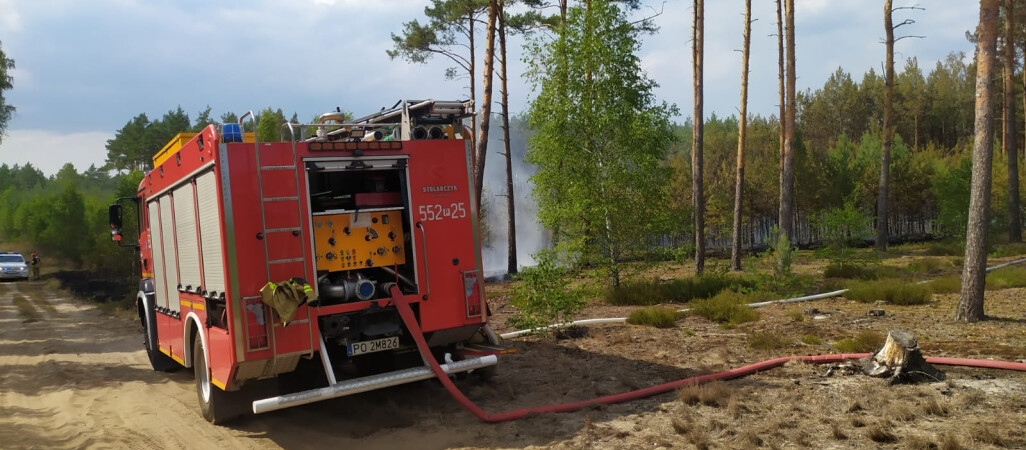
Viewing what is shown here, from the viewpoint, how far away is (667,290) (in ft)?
52.3

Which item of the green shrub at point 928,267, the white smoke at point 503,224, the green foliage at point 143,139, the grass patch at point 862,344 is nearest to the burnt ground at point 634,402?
the grass patch at point 862,344

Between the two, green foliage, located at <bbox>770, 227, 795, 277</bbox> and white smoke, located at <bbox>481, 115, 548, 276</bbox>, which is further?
white smoke, located at <bbox>481, 115, 548, 276</bbox>

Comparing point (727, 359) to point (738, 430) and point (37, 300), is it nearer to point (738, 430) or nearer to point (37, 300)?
point (738, 430)

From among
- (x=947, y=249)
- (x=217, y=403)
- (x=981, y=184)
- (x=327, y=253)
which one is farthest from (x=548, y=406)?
(x=947, y=249)

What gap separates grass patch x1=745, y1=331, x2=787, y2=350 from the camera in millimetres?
9203

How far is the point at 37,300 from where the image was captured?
28.6 metres

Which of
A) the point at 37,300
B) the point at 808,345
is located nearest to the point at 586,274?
the point at 808,345

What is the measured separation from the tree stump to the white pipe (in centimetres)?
420

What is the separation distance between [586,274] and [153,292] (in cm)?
817

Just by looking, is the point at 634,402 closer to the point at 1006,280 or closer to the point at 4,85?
the point at 1006,280

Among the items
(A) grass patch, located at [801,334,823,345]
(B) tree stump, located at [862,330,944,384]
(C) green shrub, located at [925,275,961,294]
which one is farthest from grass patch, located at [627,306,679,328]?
(C) green shrub, located at [925,275,961,294]

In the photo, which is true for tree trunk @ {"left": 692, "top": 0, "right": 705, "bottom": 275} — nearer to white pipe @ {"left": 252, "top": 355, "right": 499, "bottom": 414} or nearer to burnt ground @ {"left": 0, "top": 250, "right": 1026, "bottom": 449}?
burnt ground @ {"left": 0, "top": 250, "right": 1026, "bottom": 449}

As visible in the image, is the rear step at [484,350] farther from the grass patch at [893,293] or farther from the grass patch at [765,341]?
the grass patch at [893,293]

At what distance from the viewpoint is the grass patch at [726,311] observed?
38.2 ft
